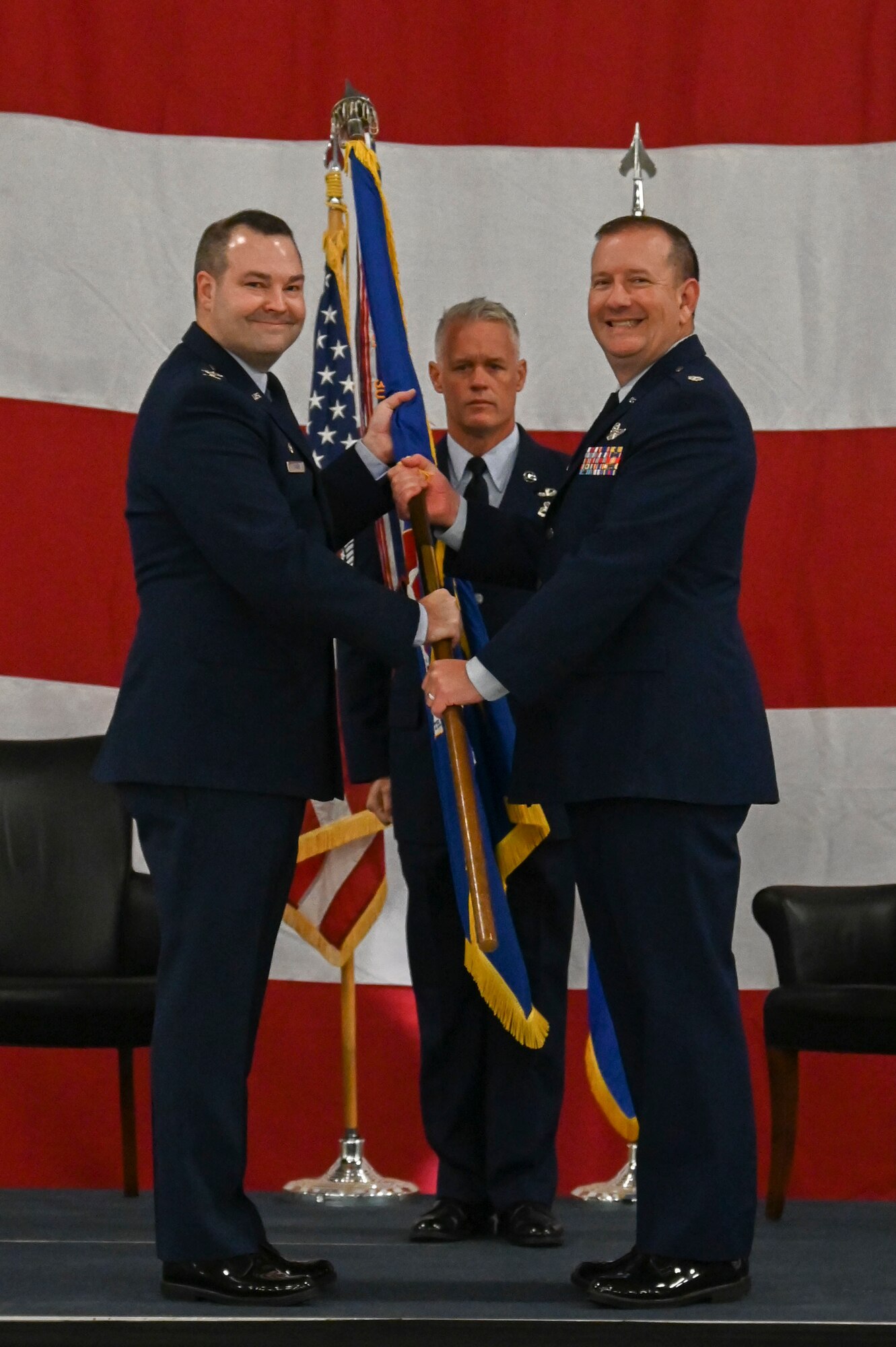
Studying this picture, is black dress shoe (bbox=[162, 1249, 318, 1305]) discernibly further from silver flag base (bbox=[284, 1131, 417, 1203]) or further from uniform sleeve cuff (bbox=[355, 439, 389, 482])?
silver flag base (bbox=[284, 1131, 417, 1203])

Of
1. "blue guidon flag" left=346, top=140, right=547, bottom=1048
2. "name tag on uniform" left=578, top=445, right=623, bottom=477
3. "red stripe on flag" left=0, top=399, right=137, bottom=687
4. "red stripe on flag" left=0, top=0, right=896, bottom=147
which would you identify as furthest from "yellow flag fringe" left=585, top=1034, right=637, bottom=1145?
"red stripe on flag" left=0, top=0, right=896, bottom=147

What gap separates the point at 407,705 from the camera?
339cm

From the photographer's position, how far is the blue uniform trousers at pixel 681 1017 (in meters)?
2.54

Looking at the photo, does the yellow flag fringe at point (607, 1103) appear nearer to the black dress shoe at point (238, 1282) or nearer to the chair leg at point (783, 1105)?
the chair leg at point (783, 1105)

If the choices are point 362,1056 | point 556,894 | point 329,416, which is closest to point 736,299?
point 329,416

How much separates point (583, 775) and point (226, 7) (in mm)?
2732

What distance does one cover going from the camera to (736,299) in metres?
4.45

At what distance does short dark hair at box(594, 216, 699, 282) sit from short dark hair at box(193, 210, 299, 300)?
1.67 feet

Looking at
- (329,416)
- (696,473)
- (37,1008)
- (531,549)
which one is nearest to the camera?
(696,473)

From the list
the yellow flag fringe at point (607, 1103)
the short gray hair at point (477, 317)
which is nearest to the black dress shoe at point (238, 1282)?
the yellow flag fringe at point (607, 1103)

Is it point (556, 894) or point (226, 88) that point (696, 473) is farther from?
point (226, 88)

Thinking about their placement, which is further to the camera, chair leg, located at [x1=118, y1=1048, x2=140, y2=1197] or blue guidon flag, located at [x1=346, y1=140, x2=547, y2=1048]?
chair leg, located at [x1=118, y1=1048, x2=140, y2=1197]

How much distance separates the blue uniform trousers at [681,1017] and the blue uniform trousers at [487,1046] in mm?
671

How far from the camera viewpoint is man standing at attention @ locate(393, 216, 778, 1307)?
2.56 metres
